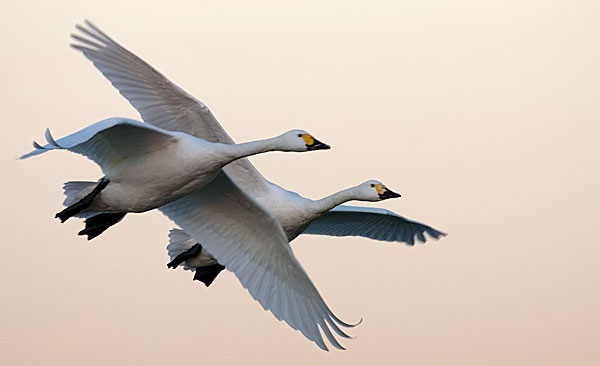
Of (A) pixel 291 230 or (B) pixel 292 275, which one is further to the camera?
(A) pixel 291 230

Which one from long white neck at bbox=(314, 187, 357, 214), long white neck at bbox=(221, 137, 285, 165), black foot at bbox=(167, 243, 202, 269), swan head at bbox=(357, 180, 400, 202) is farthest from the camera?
black foot at bbox=(167, 243, 202, 269)

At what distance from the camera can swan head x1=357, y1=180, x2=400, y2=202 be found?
19188mm

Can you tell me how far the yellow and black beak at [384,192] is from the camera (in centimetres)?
1930

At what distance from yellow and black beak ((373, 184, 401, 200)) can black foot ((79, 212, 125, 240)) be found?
393 cm

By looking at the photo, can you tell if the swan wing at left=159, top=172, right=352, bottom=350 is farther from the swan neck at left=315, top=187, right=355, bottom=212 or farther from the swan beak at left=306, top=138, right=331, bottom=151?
the swan neck at left=315, top=187, right=355, bottom=212

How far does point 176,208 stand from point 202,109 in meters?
1.52

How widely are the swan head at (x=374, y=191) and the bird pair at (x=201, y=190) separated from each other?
15 millimetres

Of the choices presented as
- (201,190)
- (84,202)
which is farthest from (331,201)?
(84,202)

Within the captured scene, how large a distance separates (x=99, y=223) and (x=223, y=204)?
73.4 inches

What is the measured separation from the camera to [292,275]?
57.7 ft

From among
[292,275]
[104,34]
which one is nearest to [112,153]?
[104,34]

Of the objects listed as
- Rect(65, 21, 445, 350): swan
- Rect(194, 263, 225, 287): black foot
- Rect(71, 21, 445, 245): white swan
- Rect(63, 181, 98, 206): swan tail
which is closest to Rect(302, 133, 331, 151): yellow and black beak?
Rect(65, 21, 445, 350): swan

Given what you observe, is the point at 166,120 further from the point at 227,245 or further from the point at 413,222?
the point at 413,222

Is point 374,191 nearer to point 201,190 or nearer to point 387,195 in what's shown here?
point 387,195
